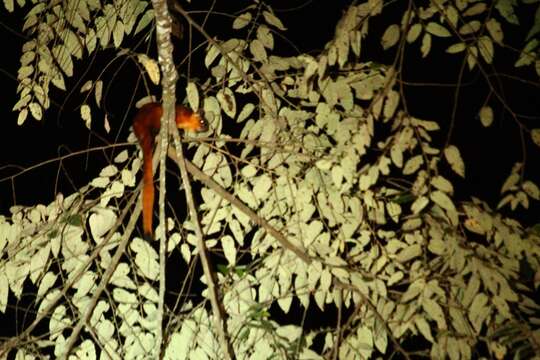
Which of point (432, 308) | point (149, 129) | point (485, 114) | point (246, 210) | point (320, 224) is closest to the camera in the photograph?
point (485, 114)

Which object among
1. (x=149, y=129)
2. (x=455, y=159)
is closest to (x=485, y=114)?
(x=455, y=159)

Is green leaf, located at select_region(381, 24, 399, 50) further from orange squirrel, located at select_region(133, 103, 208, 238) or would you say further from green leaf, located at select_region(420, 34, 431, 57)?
orange squirrel, located at select_region(133, 103, 208, 238)

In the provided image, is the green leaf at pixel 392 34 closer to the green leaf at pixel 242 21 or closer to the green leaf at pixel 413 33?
the green leaf at pixel 413 33

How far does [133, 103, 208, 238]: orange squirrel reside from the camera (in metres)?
1.92

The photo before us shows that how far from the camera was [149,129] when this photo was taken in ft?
7.20

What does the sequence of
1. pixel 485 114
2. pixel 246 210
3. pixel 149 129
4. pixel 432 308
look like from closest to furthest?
pixel 485 114 → pixel 432 308 → pixel 246 210 → pixel 149 129

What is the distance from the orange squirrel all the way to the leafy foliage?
9 cm

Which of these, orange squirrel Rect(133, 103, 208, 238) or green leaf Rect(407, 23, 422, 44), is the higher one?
green leaf Rect(407, 23, 422, 44)

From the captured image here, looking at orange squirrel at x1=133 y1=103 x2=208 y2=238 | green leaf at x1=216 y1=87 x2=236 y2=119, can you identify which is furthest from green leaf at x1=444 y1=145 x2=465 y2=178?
orange squirrel at x1=133 y1=103 x2=208 y2=238

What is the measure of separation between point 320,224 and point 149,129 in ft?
3.17

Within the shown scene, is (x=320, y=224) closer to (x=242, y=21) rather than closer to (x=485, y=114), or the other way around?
(x=485, y=114)

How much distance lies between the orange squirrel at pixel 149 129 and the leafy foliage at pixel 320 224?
87mm

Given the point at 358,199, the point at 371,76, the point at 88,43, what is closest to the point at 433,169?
the point at 358,199

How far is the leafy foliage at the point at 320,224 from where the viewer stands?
1.47 m
